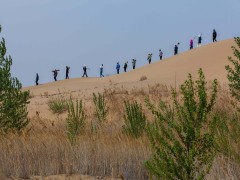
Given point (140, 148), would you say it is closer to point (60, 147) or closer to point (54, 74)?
point (60, 147)

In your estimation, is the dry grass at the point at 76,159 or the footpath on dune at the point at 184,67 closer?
the dry grass at the point at 76,159

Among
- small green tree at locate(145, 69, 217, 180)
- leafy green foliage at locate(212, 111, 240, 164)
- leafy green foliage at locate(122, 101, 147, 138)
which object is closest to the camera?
small green tree at locate(145, 69, 217, 180)

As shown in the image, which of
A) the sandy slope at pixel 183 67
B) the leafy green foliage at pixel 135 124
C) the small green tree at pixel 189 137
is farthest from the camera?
the sandy slope at pixel 183 67

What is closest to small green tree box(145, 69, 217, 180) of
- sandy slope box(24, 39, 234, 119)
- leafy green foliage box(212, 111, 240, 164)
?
leafy green foliage box(212, 111, 240, 164)

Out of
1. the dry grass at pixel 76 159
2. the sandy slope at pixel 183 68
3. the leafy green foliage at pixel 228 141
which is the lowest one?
the dry grass at pixel 76 159

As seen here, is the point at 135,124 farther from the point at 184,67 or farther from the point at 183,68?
the point at 184,67

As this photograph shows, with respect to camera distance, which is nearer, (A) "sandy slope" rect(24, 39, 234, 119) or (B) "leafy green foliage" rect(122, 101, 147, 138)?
(B) "leafy green foliage" rect(122, 101, 147, 138)

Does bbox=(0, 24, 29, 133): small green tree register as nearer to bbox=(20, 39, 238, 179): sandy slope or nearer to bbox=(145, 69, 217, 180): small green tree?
bbox=(145, 69, 217, 180): small green tree

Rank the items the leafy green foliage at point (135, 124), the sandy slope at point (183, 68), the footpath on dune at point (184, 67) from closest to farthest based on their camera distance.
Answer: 1. the leafy green foliage at point (135, 124)
2. the sandy slope at point (183, 68)
3. the footpath on dune at point (184, 67)

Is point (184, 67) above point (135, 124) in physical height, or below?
above

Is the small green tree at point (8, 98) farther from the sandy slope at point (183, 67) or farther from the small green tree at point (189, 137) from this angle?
the sandy slope at point (183, 67)

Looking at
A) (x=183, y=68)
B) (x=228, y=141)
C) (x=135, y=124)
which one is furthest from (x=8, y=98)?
(x=183, y=68)

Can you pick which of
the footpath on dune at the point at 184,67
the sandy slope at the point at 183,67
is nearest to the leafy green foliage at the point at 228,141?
the sandy slope at the point at 183,67

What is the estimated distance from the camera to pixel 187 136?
6230 millimetres
